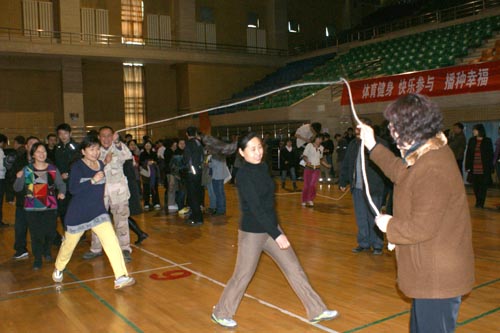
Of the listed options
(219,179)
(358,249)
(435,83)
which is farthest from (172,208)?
(435,83)

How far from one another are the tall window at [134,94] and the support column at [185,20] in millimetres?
2622

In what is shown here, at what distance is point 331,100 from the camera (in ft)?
62.8

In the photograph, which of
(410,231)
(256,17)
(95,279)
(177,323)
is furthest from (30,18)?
(410,231)

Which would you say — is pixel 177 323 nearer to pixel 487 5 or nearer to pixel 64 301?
pixel 64 301

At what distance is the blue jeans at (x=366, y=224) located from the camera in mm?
6445

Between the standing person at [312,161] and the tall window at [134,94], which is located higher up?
the tall window at [134,94]

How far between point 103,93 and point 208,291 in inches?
773

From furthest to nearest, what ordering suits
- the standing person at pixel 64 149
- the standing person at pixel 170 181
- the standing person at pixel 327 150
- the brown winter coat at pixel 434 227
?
the standing person at pixel 327 150 → the standing person at pixel 170 181 → the standing person at pixel 64 149 → the brown winter coat at pixel 434 227

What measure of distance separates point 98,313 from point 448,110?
12918 mm

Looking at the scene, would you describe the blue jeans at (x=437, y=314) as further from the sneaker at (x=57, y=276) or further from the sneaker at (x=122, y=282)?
the sneaker at (x=57, y=276)

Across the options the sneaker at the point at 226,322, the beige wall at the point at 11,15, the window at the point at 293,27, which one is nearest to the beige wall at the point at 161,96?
the beige wall at the point at 11,15

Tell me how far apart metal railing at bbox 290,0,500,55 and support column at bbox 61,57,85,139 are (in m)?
11.1

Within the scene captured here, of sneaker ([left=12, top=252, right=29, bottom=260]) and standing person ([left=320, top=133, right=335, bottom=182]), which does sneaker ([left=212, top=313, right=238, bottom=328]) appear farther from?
standing person ([left=320, top=133, right=335, bottom=182])

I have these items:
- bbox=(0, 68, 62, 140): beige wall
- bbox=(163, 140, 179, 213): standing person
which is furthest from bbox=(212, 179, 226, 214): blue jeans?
bbox=(0, 68, 62, 140): beige wall
